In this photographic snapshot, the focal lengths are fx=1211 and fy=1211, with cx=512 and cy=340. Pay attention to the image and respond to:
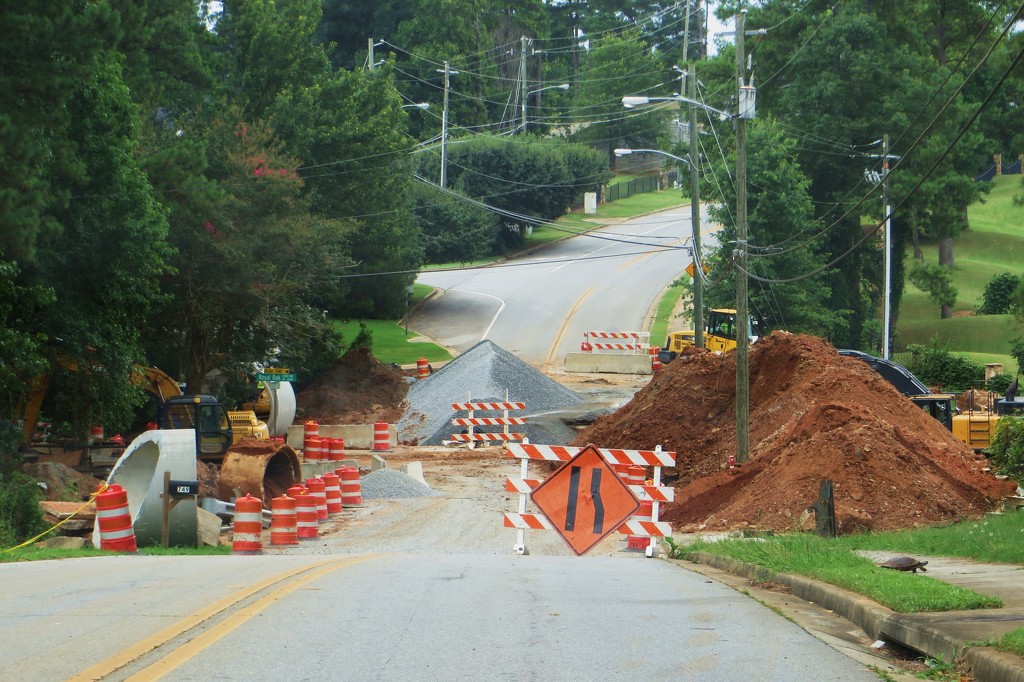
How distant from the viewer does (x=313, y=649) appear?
25.7 ft

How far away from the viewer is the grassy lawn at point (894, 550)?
977 cm

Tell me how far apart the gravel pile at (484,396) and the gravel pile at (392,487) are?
10.2 metres

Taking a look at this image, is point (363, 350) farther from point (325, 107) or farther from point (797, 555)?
point (797, 555)

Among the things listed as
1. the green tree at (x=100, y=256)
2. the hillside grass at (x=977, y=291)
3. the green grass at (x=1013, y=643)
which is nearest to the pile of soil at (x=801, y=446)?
the green grass at (x=1013, y=643)

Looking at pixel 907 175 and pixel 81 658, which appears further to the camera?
pixel 907 175

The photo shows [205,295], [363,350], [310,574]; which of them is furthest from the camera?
[363,350]

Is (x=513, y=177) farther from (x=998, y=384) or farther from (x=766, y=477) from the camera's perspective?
(x=766, y=477)

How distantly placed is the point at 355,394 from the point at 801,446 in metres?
27.0

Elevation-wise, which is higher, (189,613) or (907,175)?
(907,175)

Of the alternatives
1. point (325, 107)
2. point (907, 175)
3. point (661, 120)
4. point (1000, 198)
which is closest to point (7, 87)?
point (325, 107)

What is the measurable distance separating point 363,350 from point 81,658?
4173 centimetres

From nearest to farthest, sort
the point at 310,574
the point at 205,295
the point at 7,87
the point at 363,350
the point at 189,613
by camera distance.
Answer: the point at 189,613 → the point at 310,574 → the point at 7,87 → the point at 205,295 → the point at 363,350

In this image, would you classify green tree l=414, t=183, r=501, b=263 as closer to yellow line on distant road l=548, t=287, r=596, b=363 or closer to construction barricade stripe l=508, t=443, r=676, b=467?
yellow line on distant road l=548, t=287, r=596, b=363

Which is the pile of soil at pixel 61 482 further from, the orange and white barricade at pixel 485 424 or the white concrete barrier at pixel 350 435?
the orange and white barricade at pixel 485 424
